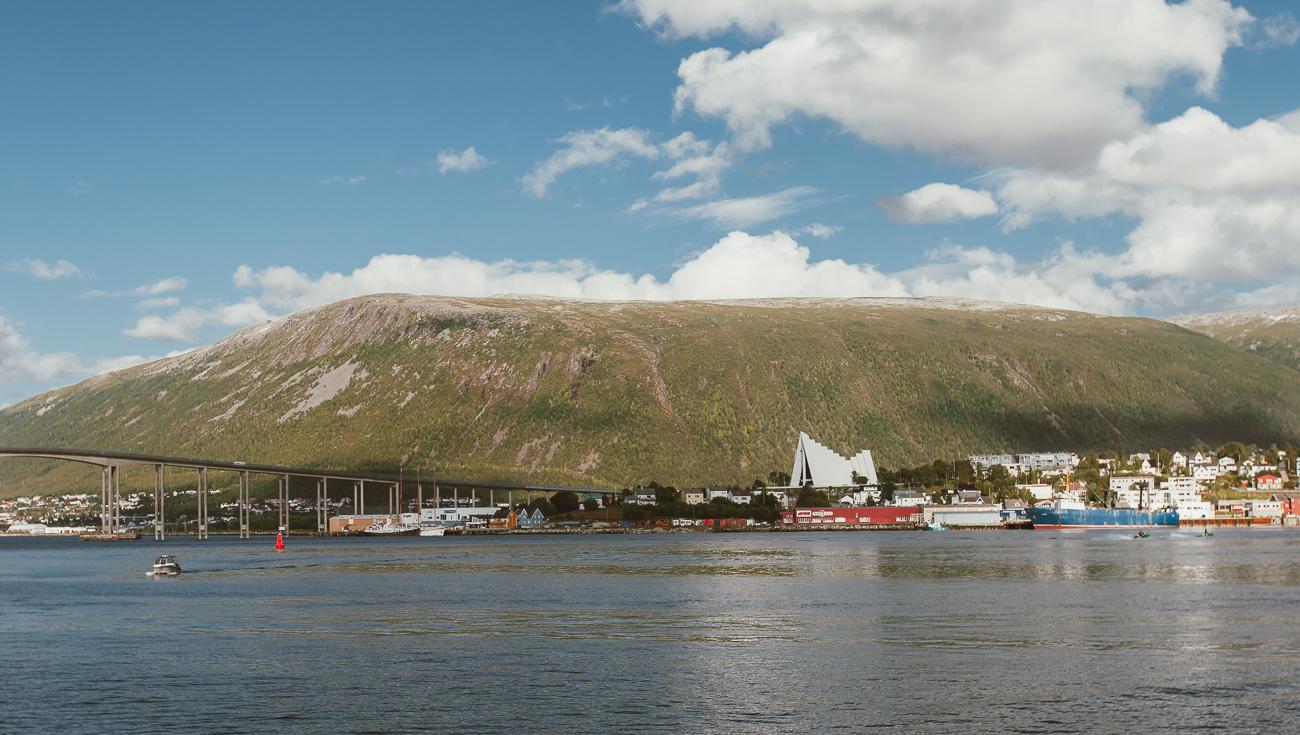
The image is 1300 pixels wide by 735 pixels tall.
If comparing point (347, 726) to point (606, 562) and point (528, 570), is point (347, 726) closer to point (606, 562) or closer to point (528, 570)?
point (528, 570)

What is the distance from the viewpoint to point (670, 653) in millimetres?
A: 65188

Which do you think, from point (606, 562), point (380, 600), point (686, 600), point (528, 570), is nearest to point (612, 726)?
point (686, 600)

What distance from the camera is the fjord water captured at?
48.4 metres

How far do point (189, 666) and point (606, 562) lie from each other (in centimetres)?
9481

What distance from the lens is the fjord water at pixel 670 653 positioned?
48375 millimetres

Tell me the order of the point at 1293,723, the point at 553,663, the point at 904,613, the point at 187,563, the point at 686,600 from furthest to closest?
1. the point at 187,563
2. the point at 686,600
3. the point at 904,613
4. the point at 553,663
5. the point at 1293,723

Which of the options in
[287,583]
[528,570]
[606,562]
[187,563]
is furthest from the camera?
[187,563]

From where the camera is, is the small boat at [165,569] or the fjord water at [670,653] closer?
the fjord water at [670,653]

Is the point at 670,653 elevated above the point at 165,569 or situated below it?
above

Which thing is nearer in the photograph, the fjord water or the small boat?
the fjord water

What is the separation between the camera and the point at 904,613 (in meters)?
83.4

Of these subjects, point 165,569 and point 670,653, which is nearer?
point 670,653

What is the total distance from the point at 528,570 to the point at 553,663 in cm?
7732

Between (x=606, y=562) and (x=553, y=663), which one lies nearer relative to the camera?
(x=553, y=663)
